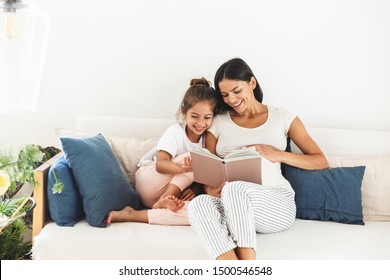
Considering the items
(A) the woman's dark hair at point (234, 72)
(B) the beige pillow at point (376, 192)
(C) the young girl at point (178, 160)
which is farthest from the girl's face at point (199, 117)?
(B) the beige pillow at point (376, 192)

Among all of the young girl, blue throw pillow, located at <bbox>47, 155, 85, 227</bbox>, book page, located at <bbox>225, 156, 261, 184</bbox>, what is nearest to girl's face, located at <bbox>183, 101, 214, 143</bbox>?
the young girl

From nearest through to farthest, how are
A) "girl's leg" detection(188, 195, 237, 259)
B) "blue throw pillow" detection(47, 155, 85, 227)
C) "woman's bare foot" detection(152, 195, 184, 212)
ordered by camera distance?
"girl's leg" detection(188, 195, 237, 259), "blue throw pillow" detection(47, 155, 85, 227), "woman's bare foot" detection(152, 195, 184, 212)

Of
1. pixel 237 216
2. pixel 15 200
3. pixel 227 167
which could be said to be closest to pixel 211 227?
pixel 237 216

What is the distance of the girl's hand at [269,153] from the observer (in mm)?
2217

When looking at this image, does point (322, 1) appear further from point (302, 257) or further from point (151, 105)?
point (302, 257)

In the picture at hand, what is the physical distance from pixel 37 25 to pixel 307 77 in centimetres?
159

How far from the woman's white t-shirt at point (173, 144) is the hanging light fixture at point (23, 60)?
0.74 meters

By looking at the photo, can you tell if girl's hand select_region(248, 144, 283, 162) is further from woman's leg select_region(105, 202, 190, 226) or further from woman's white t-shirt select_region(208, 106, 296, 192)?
woman's leg select_region(105, 202, 190, 226)

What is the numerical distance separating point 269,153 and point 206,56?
0.76 metres

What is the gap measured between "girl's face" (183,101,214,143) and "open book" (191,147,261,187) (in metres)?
0.25

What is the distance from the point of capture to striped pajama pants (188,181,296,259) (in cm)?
179

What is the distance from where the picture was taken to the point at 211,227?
1.81m

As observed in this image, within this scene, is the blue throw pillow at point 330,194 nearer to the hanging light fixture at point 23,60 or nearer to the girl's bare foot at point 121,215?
the girl's bare foot at point 121,215

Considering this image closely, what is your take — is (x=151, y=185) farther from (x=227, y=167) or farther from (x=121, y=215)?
(x=227, y=167)
